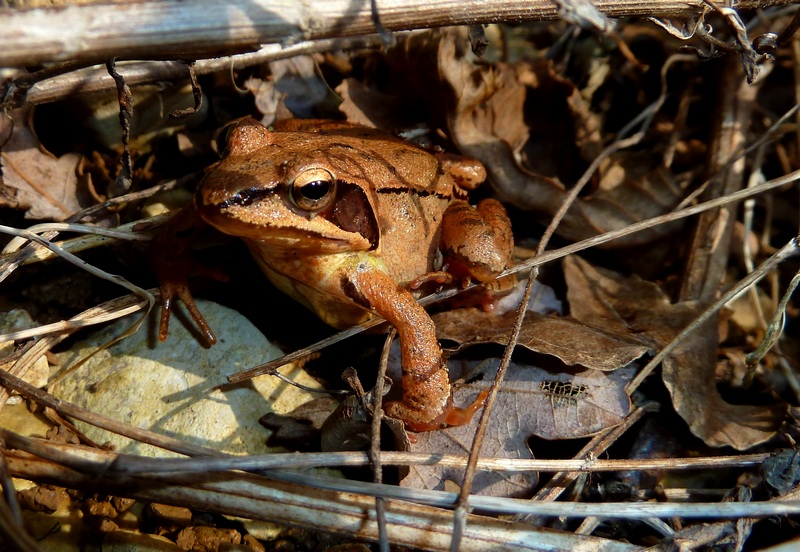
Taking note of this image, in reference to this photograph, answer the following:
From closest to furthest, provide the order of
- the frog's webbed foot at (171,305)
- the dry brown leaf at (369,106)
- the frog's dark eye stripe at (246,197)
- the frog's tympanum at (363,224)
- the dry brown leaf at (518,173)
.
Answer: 1. the frog's dark eye stripe at (246,197)
2. the frog's tympanum at (363,224)
3. the frog's webbed foot at (171,305)
4. the dry brown leaf at (518,173)
5. the dry brown leaf at (369,106)

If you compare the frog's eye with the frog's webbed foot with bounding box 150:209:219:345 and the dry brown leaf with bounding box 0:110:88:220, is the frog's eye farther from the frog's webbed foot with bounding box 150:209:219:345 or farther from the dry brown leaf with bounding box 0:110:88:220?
the dry brown leaf with bounding box 0:110:88:220

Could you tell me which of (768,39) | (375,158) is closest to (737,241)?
(768,39)

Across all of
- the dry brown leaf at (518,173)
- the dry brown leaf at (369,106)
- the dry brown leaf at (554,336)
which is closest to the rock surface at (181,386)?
the dry brown leaf at (554,336)

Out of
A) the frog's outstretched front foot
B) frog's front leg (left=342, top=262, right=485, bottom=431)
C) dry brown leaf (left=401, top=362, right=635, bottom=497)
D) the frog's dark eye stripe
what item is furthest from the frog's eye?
dry brown leaf (left=401, top=362, right=635, bottom=497)

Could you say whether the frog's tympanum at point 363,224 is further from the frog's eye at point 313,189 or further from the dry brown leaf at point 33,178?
the dry brown leaf at point 33,178

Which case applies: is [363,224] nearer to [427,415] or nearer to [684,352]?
[427,415]

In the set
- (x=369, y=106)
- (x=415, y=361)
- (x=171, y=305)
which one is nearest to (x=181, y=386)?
(x=171, y=305)
